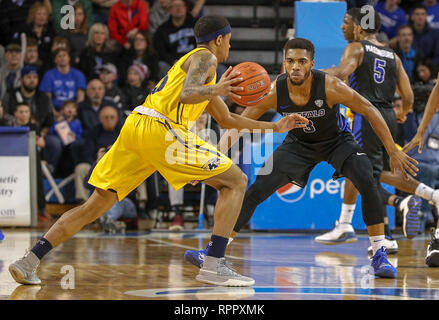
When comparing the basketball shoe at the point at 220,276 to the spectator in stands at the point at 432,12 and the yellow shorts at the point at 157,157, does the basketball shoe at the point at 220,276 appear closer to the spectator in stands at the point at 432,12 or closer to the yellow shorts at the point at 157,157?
the yellow shorts at the point at 157,157

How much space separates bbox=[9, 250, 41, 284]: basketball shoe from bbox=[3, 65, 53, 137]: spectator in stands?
6.31 meters

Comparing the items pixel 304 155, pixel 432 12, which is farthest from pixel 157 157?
pixel 432 12

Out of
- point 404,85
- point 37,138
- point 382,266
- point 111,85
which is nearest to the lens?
point 382,266

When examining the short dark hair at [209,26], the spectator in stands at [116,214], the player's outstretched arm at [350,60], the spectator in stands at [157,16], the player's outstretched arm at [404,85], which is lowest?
the spectator in stands at [116,214]

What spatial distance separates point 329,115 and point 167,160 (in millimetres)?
1602

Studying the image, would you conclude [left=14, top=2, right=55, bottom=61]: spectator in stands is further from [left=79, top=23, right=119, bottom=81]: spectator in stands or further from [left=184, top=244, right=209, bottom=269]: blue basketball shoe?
[left=184, top=244, right=209, bottom=269]: blue basketball shoe

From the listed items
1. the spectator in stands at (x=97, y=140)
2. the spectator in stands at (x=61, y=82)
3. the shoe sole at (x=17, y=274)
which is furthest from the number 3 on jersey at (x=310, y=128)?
the spectator in stands at (x=61, y=82)

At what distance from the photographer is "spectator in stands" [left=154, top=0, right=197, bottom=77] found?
1210 cm

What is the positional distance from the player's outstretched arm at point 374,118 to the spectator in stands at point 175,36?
261 inches

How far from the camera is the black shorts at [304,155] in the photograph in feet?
19.7

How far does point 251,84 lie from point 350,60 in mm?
2562

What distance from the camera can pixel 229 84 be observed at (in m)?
4.63

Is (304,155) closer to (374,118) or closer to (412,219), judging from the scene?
(374,118)
